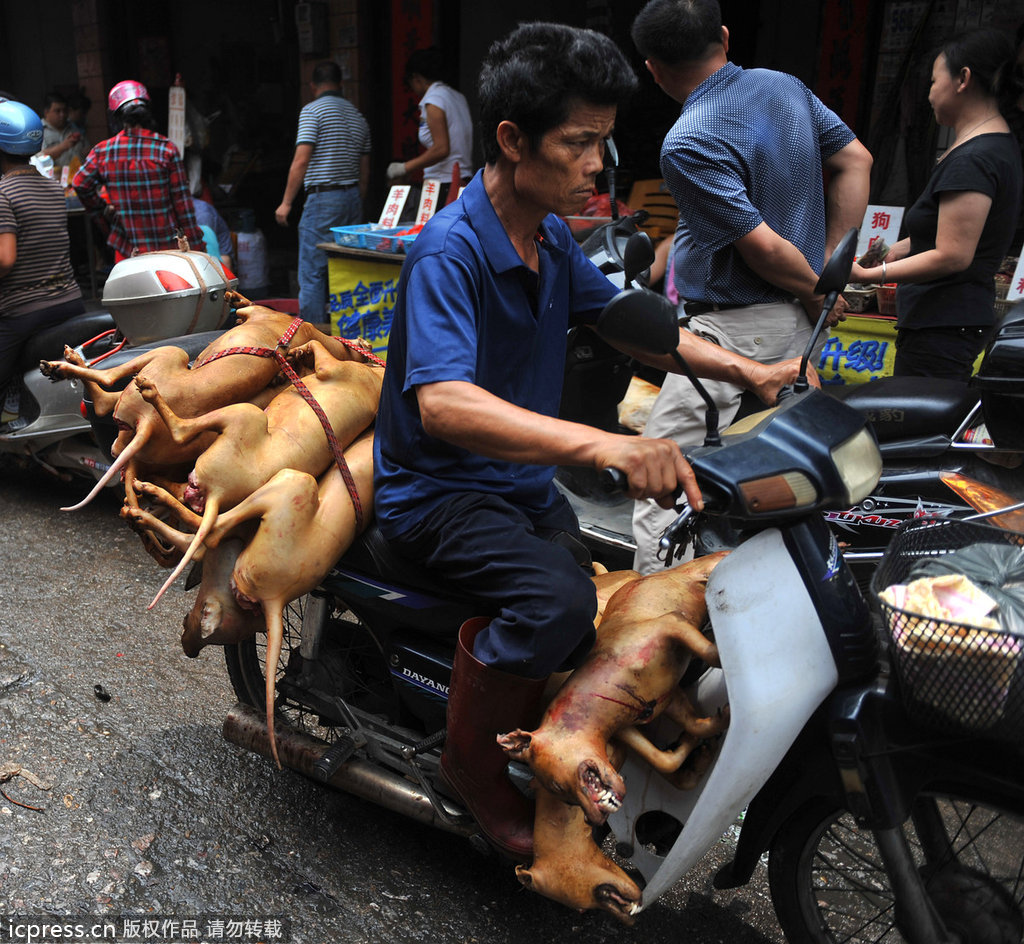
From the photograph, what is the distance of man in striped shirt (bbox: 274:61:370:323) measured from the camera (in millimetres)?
7332

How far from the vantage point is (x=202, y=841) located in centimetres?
269

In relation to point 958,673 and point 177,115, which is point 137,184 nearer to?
point 177,115

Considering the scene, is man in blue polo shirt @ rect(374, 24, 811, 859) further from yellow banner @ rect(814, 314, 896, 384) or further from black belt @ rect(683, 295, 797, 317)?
yellow banner @ rect(814, 314, 896, 384)

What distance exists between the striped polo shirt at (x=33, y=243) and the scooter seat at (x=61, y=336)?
0.17 meters

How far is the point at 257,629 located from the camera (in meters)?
2.42

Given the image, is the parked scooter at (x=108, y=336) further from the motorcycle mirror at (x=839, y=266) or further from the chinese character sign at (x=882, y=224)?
the chinese character sign at (x=882, y=224)

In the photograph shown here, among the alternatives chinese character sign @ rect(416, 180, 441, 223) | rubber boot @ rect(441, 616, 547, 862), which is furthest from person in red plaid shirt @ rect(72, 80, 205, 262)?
rubber boot @ rect(441, 616, 547, 862)

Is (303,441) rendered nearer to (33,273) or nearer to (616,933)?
(616,933)

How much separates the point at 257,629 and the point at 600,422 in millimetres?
2315

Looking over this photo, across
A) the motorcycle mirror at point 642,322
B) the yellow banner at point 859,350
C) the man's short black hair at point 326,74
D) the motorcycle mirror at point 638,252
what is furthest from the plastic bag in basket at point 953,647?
the man's short black hair at point 326,74

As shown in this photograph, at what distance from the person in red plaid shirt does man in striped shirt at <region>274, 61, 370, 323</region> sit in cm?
132

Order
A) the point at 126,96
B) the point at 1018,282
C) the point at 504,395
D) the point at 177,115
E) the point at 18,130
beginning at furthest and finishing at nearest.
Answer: the point at 177,115
the point at 126,96
the point at 18,130
the point at 1018,282
the point at 504,395

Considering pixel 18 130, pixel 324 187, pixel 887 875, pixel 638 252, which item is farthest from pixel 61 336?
pixel 887 875

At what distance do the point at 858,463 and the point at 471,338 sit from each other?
78 cm
